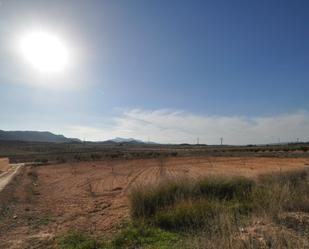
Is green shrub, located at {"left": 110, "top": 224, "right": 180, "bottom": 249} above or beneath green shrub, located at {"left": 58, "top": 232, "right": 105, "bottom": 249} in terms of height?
above

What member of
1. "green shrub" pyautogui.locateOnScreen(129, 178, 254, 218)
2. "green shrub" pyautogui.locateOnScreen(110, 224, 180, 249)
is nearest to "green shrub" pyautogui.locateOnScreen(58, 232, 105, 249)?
"green shrub" pyautogui.locateOnScreen(110, 224, 180, 249)

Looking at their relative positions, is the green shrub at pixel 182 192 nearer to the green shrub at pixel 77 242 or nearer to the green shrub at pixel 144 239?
the green shrub at pixel 144 239

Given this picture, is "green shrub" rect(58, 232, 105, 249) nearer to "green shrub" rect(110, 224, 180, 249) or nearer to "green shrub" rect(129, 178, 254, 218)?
"green shrub" rect(110, 224, 180, 249)

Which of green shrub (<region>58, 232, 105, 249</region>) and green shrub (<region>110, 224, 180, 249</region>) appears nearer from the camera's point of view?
green shrub (<region>110, 224, 180, 249</region>)

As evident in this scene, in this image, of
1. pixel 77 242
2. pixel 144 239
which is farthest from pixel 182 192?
pixel 77 242

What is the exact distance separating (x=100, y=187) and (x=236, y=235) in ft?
42.7

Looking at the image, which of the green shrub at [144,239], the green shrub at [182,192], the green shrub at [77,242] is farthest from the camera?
the green shrub at [182,192]

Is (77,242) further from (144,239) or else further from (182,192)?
(182,192)

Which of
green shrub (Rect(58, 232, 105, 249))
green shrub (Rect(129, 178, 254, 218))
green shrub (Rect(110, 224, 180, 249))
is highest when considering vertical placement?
green shrub (Rect(129, 178, 254, 218))

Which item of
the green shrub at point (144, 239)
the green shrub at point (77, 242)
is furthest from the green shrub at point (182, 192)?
the green shrub at point (77, 242)

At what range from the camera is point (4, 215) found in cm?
1109

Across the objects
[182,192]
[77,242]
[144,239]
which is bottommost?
[77,242]

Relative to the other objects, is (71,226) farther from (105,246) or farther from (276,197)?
(276,197)

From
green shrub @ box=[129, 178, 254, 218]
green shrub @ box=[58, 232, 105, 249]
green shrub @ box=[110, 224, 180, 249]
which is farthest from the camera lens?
green shrub @ box=[129, 178, 254, 218]
